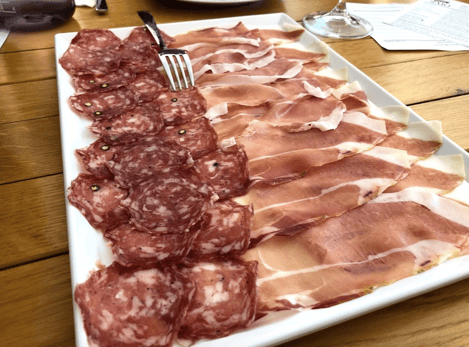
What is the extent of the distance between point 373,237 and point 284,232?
146 mm

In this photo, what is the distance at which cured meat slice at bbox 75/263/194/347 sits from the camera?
0.48 m

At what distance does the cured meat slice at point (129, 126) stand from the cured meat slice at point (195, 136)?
3cm

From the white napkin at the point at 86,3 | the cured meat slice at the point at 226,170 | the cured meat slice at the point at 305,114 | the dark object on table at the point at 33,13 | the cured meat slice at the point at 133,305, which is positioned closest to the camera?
the cured meat slice at the point at 133,305

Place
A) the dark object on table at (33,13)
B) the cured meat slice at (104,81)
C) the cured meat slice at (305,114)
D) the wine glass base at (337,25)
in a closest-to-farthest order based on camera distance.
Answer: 1. the cured meat slice at (305,114)
2. the cured meat slice at (104,81)
3. the dark object on table at (33,13)
4. the wine glass base at (337,25)

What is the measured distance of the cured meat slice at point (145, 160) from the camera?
0.69 metres

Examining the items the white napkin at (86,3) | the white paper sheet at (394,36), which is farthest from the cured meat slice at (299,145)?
the white napkin at (86,3)

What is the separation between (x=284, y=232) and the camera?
→ 2.01 feet

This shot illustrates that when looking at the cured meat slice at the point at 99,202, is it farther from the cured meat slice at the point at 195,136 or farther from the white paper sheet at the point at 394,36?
the white paper sheet at the point at 394,36

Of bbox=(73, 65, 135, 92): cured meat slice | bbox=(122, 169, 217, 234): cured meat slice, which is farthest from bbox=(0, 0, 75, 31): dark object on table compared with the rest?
bbox=(122, 169, 217, 234): cured meat slice

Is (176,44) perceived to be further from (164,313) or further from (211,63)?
(164,313)

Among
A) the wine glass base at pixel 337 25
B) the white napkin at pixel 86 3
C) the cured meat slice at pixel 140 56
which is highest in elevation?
the wine glass base at pixel 337 25

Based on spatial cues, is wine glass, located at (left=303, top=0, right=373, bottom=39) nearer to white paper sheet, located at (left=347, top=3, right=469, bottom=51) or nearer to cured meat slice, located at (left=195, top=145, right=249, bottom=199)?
white paper sheet, located at (left=347, top=3, right=469, bottom=51)

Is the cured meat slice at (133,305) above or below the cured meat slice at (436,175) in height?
below

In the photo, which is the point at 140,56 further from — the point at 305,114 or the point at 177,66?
the point at 305,114
